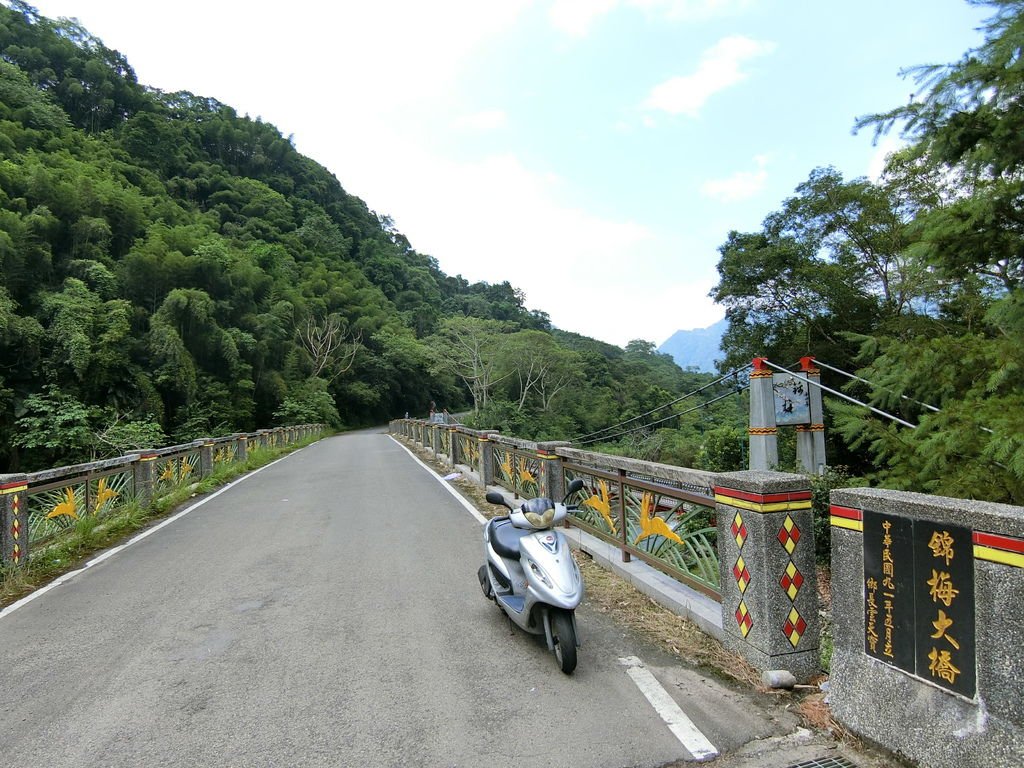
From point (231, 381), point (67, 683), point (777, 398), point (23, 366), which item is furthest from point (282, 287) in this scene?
point (67, 683)

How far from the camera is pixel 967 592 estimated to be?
2.31m

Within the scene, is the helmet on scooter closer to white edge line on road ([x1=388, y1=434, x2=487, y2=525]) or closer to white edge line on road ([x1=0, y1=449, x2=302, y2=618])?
white edge line on road ([x1=388, y1=434, x2=487, y2=525])

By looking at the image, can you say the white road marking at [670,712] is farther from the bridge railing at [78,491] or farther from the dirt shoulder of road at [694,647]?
the bridge railing at [78,491]

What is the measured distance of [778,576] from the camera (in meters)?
3.37

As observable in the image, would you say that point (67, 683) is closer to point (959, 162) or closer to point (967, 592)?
point (967, 592)

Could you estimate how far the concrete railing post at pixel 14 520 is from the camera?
18.9ft

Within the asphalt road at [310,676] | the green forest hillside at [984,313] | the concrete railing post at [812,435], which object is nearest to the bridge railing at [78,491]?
the asphalt road at [310,676]

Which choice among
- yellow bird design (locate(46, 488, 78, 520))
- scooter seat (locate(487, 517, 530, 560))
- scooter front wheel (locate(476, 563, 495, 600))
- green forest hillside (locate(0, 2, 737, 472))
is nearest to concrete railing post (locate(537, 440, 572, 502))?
scooter front wheel (locate(476, 563, 495, 600))

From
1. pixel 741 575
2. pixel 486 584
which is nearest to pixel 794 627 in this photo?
pixel 741 575

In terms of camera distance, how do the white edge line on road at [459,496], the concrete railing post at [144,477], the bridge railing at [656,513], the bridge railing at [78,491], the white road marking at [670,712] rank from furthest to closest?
the concrete railing post at [144,477]
the white edge line on road at [459,496]
the bridge railing at [78,491]
the bridge railing at [656,513]
the white road marking at [670,712]

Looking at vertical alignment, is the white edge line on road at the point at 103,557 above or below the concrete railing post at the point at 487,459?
below

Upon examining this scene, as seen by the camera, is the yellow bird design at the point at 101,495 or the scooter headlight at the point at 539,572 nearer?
the scooter headlight at the point at 539,572

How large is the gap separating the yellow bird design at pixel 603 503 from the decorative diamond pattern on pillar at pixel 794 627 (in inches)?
98.1

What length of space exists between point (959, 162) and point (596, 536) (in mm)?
4511
